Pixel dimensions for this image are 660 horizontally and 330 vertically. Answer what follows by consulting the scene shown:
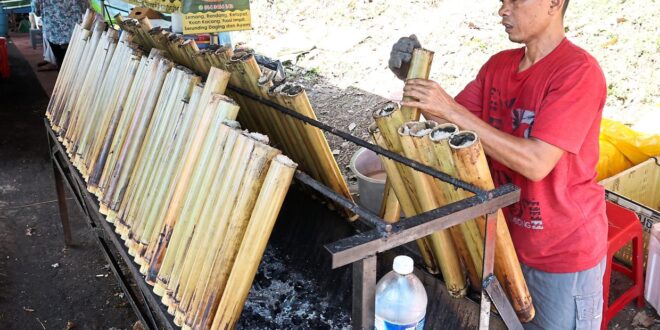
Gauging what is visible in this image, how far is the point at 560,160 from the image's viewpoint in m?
1.73

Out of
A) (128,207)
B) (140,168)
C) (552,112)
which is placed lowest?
(128,207)

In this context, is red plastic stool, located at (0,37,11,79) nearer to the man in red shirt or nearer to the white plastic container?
the man in red shirt

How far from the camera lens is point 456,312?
181 cm

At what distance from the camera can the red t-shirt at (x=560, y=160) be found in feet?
5.32

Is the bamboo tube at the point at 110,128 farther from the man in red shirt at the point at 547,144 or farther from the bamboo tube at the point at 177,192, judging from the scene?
the man in red shirt at the point at 547,144

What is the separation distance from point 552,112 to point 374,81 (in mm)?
6269

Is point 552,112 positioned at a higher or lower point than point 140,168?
higher

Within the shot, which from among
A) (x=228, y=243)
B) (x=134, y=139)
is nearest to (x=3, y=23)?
(x=134, y=139)

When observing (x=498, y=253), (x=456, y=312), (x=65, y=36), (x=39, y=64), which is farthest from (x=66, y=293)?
(x=39, y=64)

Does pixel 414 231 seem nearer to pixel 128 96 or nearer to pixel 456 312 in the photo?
pixel 456 312

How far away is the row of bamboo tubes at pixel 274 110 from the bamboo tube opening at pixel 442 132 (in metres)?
0.58

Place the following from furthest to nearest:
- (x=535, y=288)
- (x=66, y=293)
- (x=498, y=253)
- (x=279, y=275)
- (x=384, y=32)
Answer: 1. (x=384, y=32)
2. (x=66, y=293)
3. (x=279, y=275)
4. (x=535, y=288)
5. (x=498, y=253)

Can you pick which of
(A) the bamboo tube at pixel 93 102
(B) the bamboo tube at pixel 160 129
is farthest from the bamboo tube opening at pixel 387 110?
(A) the bamboo tube at pixel 93 102

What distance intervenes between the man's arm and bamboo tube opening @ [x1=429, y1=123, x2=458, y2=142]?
190 millimetres
